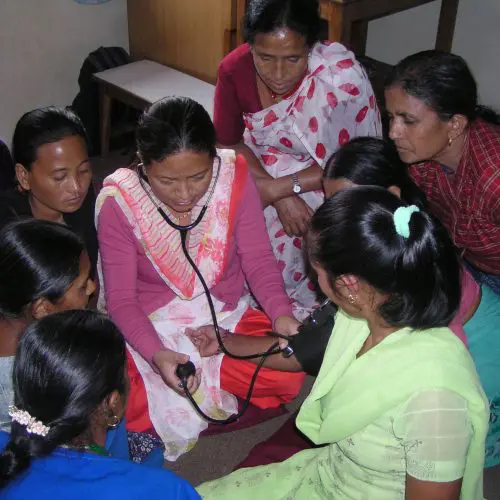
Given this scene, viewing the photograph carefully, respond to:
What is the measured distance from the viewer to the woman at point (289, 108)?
1.90 metres

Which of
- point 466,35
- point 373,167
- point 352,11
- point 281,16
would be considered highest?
point 281,16

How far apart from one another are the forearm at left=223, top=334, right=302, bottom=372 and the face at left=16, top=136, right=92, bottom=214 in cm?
57

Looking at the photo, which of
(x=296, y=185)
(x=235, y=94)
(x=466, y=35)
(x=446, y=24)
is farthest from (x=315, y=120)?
(x=466, y=35)

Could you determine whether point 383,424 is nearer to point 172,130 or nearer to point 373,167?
point 373,167

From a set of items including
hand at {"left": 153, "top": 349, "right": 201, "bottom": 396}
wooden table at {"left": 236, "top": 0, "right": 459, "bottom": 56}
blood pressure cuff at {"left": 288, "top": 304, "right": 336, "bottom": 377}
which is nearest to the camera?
blood pressure cuff at {"left": 288, "top": 304, "right": 336, "bottom": 377}

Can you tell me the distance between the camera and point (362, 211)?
1.12 metres

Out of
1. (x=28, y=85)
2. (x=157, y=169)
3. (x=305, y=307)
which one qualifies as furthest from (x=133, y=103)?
(x=157, y=169)

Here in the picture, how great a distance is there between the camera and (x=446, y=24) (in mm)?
3264

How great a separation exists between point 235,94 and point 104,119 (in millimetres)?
1368

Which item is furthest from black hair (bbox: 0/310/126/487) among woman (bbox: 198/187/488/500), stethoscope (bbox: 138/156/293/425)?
stethoscope (bbox: 138/156/293/425)

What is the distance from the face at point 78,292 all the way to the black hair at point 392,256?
0.58 m

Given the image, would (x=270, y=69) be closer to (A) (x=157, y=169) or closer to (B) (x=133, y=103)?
(A) (x=157, y=169)

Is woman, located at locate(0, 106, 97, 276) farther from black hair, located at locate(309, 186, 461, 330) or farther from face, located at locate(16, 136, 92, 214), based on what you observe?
black hair, located at locate(309, 186, 461, 330)

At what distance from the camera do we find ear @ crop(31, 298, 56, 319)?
140 centimetres
